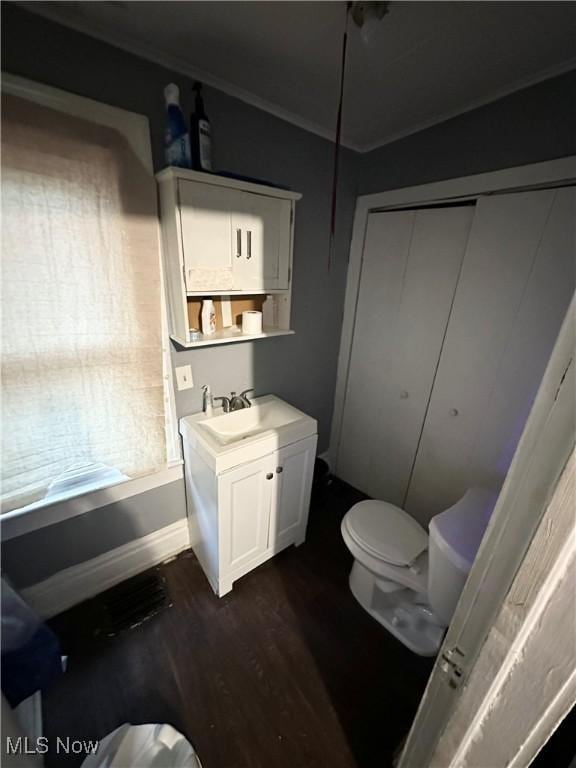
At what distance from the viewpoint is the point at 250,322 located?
1.47 meters

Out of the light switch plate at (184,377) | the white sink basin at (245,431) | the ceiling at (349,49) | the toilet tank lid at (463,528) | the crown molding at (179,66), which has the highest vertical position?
the ceiling at (349,49)

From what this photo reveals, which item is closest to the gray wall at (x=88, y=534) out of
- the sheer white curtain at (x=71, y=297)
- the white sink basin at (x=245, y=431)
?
the sheer white curtain at (x=71, y=297)

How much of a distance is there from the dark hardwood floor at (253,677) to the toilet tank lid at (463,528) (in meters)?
0.68

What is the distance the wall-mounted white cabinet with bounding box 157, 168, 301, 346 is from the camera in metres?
1.15

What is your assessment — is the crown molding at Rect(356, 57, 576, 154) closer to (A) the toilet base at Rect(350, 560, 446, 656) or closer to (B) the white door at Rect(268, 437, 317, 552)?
(B) the white door at Rect(268, 437, 317, 552)

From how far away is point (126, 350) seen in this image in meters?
1.24

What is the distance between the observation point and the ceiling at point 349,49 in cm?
90

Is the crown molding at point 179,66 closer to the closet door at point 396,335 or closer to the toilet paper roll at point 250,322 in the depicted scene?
the closet door at point 396,335

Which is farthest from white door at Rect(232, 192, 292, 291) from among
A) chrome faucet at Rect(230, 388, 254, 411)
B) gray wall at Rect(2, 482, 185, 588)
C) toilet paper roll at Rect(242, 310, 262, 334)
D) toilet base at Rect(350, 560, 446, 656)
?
toilet base at Rect(350, 560, 446, 656)

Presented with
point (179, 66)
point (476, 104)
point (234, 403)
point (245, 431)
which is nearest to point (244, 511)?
point (245, 431)

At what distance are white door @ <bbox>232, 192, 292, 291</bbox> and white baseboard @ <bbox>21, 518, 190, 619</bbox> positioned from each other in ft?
4.51

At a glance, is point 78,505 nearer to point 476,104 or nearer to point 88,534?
point 88,534

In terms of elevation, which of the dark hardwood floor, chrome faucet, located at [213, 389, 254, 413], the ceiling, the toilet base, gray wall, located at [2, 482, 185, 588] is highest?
the ceiling

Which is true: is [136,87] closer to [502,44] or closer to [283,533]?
[502,44]
